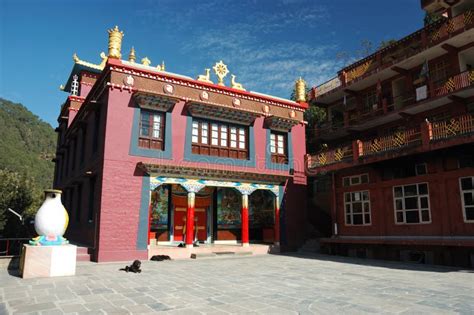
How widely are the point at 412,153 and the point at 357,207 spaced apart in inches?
177

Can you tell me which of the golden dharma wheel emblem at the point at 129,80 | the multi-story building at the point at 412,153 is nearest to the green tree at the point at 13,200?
the golden dharma wheel emblem at the point at 129,80

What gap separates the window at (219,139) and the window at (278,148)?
1.76 metres

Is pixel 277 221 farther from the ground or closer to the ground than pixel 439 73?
closer to the ground

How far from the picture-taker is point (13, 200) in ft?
100

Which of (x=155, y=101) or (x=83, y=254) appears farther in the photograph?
(x=155, y=101)

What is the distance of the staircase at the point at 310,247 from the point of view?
19516 millimetres

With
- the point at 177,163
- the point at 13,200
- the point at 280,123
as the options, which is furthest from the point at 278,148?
the point at 13,200

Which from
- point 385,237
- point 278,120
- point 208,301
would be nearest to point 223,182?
point 278,120

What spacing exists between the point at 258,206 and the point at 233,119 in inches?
228

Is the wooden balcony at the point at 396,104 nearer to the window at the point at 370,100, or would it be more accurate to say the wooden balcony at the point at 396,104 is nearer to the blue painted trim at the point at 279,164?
the window at the point at 370,100

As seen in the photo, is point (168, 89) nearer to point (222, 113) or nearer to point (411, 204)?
point (222, 113)

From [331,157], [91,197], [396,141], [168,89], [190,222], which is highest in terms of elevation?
[168,89]

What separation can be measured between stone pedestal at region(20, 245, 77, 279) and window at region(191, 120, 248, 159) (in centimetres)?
857

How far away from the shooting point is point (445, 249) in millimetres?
13602
